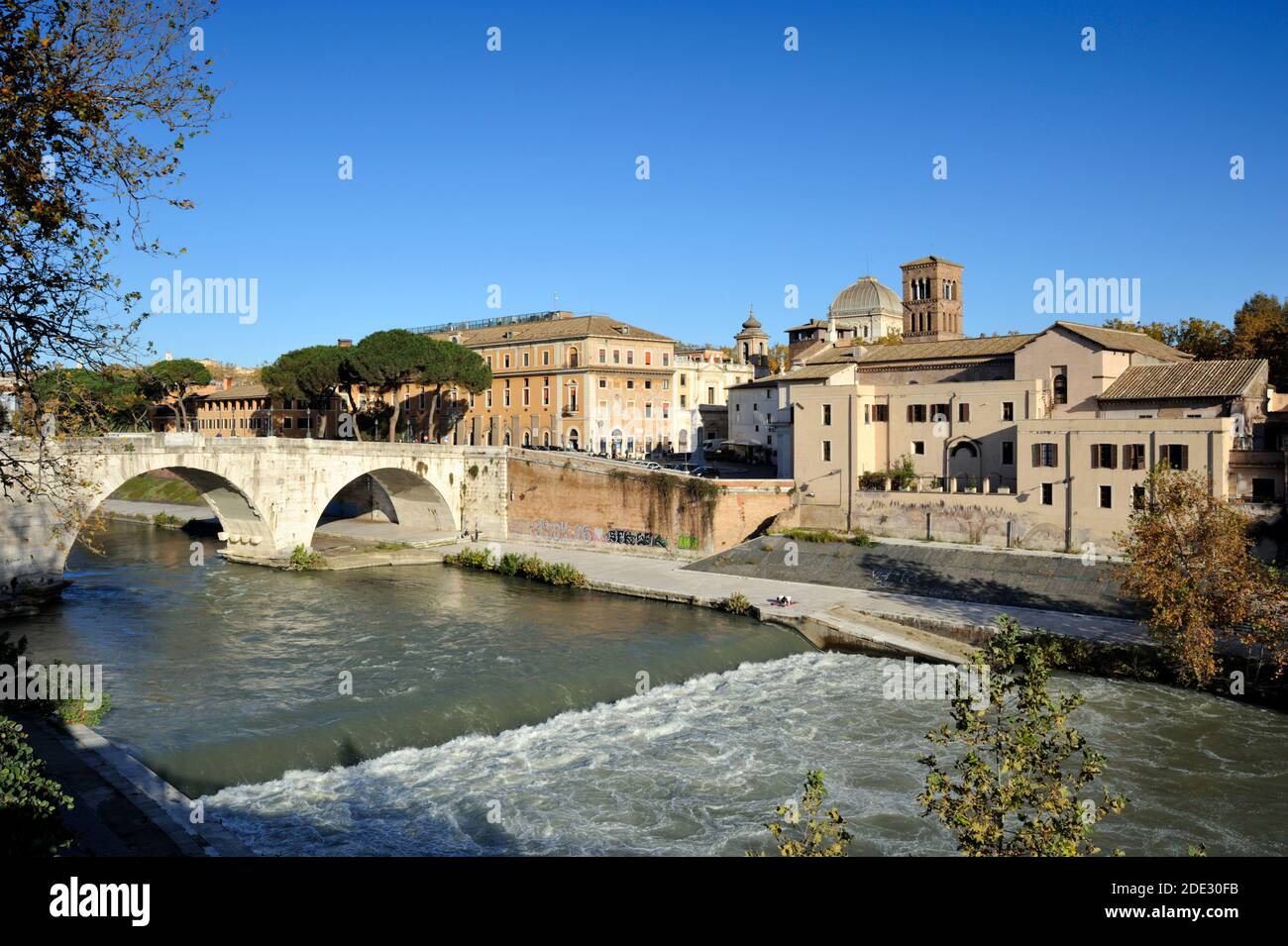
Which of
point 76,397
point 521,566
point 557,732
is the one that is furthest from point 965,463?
point 76,397

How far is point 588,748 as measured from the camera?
2358cm

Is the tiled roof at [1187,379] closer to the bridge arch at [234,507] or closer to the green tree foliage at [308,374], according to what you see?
the bridge arch at [234,507]

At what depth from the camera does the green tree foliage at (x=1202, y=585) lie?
26.2 m

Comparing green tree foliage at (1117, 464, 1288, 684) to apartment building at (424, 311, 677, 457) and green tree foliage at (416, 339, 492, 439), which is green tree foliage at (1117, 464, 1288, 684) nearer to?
apartment building at (424, 311, 677, 457)

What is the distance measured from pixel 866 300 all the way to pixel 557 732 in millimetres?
83729

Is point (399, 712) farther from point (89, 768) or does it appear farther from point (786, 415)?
point (786, 415)

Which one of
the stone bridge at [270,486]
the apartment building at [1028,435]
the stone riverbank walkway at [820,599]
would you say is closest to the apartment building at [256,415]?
the stone bridge at [270,486]

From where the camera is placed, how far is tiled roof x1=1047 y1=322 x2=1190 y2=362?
43594 mm

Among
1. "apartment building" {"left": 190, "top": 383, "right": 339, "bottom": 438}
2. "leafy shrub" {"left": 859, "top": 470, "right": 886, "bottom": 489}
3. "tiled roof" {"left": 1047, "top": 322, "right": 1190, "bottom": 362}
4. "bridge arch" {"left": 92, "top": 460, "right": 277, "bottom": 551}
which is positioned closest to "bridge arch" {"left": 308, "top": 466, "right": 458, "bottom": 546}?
"bridge arch" {"left": 92, "top": 460, "right": 277, "bottom": 551}

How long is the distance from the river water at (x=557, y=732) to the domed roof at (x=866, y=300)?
7002 cm

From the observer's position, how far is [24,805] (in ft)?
34.0

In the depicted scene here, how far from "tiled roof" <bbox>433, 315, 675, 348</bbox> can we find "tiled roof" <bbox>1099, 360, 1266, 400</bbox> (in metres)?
35.9
